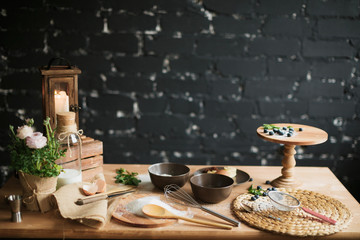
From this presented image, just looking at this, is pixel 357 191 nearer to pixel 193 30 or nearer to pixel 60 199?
pixel 193 30

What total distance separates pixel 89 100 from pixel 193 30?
2.48 ft

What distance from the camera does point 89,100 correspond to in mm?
2477

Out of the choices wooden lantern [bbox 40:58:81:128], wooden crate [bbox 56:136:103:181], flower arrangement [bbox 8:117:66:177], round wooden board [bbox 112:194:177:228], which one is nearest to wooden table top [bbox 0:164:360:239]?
round wooden board [bbox 112:194:177:228]

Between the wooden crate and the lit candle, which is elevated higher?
the lit candle

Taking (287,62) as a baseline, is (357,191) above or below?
below

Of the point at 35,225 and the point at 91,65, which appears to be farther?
the point at 91,65

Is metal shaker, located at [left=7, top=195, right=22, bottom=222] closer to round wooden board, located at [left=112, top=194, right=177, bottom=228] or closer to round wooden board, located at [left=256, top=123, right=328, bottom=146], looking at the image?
round wooden board, located at [left=112, top=194, right=177, bottom=228]

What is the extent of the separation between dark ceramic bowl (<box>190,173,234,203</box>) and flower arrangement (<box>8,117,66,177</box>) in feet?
1.64

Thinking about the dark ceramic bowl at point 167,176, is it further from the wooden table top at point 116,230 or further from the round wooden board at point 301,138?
the round wooden board at point 301,138

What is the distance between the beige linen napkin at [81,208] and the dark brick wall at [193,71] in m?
Result: 1.07

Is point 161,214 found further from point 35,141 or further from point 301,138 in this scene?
point 301,138

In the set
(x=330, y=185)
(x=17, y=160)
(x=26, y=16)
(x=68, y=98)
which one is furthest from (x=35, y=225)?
(x=26, y=16)

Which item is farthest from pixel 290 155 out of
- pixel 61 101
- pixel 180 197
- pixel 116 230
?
pixel 61 101

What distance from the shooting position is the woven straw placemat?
1312mm
